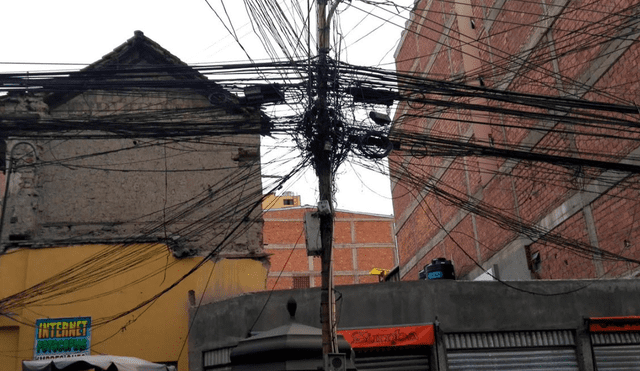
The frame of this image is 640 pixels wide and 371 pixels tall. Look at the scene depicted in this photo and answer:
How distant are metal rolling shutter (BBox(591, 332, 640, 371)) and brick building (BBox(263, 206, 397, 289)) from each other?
30.1 m

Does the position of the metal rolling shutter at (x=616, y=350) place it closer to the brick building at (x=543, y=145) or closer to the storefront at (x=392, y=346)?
the brick building at (x=543, y=145)

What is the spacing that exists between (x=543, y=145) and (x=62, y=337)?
1070 cm

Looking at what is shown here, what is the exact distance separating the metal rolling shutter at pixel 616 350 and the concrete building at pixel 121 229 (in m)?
6.82

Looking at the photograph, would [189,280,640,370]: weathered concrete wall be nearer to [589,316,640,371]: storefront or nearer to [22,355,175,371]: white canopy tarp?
[589,316,640,371]: storefront

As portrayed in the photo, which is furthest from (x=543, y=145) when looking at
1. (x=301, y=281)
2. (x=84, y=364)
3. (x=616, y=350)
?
(x=301, y=281)

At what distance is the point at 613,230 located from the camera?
12023mm

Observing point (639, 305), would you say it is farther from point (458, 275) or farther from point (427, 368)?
point (458, 275)

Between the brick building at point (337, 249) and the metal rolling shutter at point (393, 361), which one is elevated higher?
the brick building at point (337, 249)

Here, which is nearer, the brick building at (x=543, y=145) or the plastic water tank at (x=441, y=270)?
the brick building at (x=543, y=145)

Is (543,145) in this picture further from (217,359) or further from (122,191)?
(122,191)

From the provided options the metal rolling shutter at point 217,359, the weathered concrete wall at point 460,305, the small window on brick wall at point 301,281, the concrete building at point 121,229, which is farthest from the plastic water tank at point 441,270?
the small window on brick wall at point 301,281

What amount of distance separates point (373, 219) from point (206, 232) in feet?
98.2

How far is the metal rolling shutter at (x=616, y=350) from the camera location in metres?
11.0

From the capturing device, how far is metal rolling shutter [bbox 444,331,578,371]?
10906 mm
